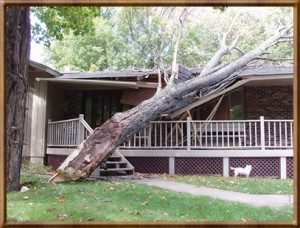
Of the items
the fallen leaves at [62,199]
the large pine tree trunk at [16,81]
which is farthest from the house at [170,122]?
the fallen leaves at [62,199]

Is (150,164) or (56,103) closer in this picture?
(150,164)

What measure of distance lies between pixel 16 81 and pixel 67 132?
99 cm

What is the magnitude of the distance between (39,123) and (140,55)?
3.70 feet

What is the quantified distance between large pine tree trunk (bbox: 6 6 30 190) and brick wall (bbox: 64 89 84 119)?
33.3 inches

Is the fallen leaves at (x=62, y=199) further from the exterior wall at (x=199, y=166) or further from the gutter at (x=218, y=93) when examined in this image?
the gutter at (x=218, y=93)

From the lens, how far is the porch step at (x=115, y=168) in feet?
11.7

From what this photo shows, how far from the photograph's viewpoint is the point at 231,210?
2.58 m

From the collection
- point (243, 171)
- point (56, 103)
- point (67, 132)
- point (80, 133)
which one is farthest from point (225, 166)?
point (56, 103)

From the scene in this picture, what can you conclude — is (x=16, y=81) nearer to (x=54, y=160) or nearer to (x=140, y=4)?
(x=54, y=160)

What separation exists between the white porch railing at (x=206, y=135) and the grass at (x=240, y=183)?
21.6 inches

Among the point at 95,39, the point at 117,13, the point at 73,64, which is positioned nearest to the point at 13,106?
the point at 73,64

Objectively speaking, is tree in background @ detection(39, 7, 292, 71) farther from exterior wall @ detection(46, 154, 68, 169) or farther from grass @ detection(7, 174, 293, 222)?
grass @ detection(7, 174, 293, 222)

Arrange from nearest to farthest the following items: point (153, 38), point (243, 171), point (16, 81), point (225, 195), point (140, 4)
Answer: point (140, 4), point (16, 81), point (225, 195), point (153, 38), point (243, 171)

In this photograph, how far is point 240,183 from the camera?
3148 mm
